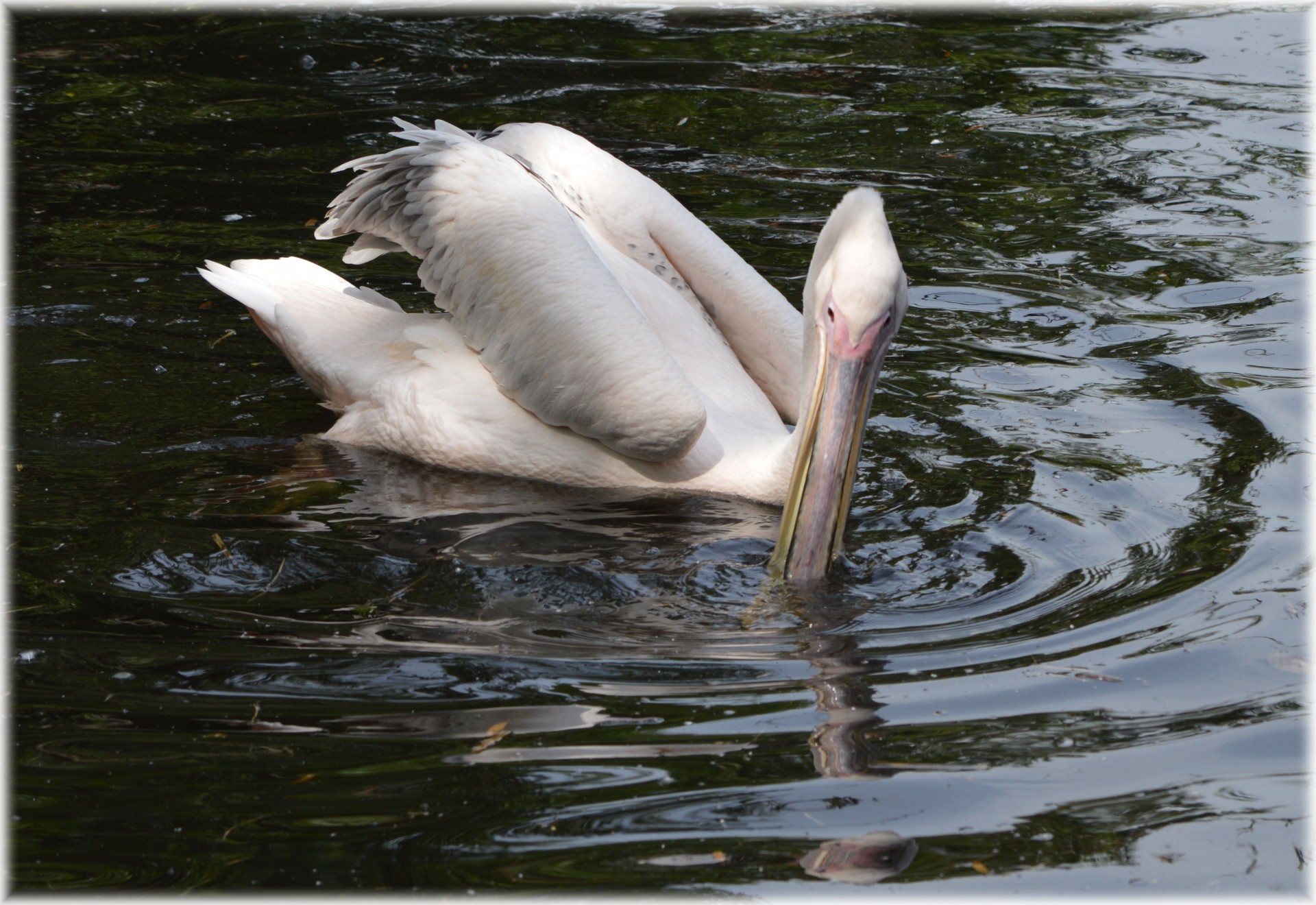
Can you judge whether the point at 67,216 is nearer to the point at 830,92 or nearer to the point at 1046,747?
the point at 830,92

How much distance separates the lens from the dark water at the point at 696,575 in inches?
104

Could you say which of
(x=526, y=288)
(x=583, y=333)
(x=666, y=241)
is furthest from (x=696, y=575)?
(x=666, y=241)

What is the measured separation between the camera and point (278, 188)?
682 centimetres

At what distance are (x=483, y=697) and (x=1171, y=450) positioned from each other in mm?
2590

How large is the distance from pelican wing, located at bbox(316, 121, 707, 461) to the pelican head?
0.56 m

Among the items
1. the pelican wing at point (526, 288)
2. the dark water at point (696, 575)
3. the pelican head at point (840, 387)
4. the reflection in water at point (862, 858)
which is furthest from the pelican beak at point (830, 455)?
the reflection in water at point (862, 858)

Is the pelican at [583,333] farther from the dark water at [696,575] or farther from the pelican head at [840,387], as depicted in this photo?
the dark water at [696,575]

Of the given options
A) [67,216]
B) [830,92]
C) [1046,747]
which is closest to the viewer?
[1046,747]

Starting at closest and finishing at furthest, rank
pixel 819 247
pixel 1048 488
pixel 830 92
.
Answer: pixel 819 247 < pixel 1048 488 < pixel 830 92

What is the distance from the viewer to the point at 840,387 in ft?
12.4

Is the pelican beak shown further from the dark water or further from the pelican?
the dark water

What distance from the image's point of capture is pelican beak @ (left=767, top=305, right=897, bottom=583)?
12.2 ft

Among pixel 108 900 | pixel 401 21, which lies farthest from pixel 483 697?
pixel 401 21

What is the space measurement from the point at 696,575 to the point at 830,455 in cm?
47
